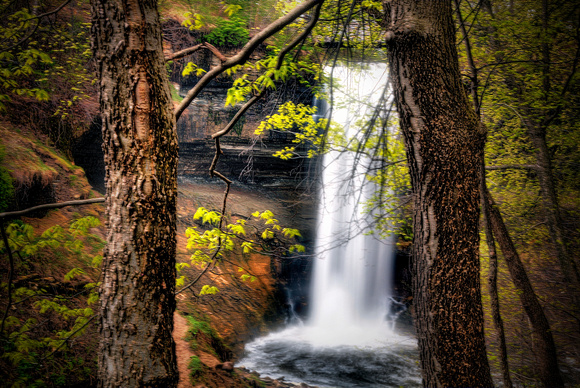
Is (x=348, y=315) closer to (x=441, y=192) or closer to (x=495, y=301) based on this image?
(x=495, y=301)

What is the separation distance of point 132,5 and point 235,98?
3.35 ft

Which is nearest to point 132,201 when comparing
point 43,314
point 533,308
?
point 43,314

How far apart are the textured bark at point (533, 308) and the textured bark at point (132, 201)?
526cm

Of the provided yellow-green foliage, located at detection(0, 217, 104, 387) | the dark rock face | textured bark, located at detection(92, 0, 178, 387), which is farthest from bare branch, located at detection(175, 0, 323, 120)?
the dark rock face

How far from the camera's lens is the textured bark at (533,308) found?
5156 mm

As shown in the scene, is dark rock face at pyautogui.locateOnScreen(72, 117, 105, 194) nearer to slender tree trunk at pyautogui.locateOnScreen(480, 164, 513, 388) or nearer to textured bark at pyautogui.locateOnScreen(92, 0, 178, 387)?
textured bark at pyautogui.locateOnScreen(92, 0, 178, 387)

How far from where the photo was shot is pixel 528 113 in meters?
5.50

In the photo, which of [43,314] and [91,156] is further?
[91,156]

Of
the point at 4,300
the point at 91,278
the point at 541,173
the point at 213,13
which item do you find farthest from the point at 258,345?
the point at 213,13

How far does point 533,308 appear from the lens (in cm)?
515

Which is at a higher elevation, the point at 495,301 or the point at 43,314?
the point at 495,301

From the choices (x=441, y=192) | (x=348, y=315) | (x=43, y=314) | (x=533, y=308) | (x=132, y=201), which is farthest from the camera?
(x=348, y=315)

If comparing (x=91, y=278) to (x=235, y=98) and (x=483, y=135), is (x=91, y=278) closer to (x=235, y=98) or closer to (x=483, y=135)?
(x=235, y=98)

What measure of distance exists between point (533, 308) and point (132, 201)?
6183 millimetres
